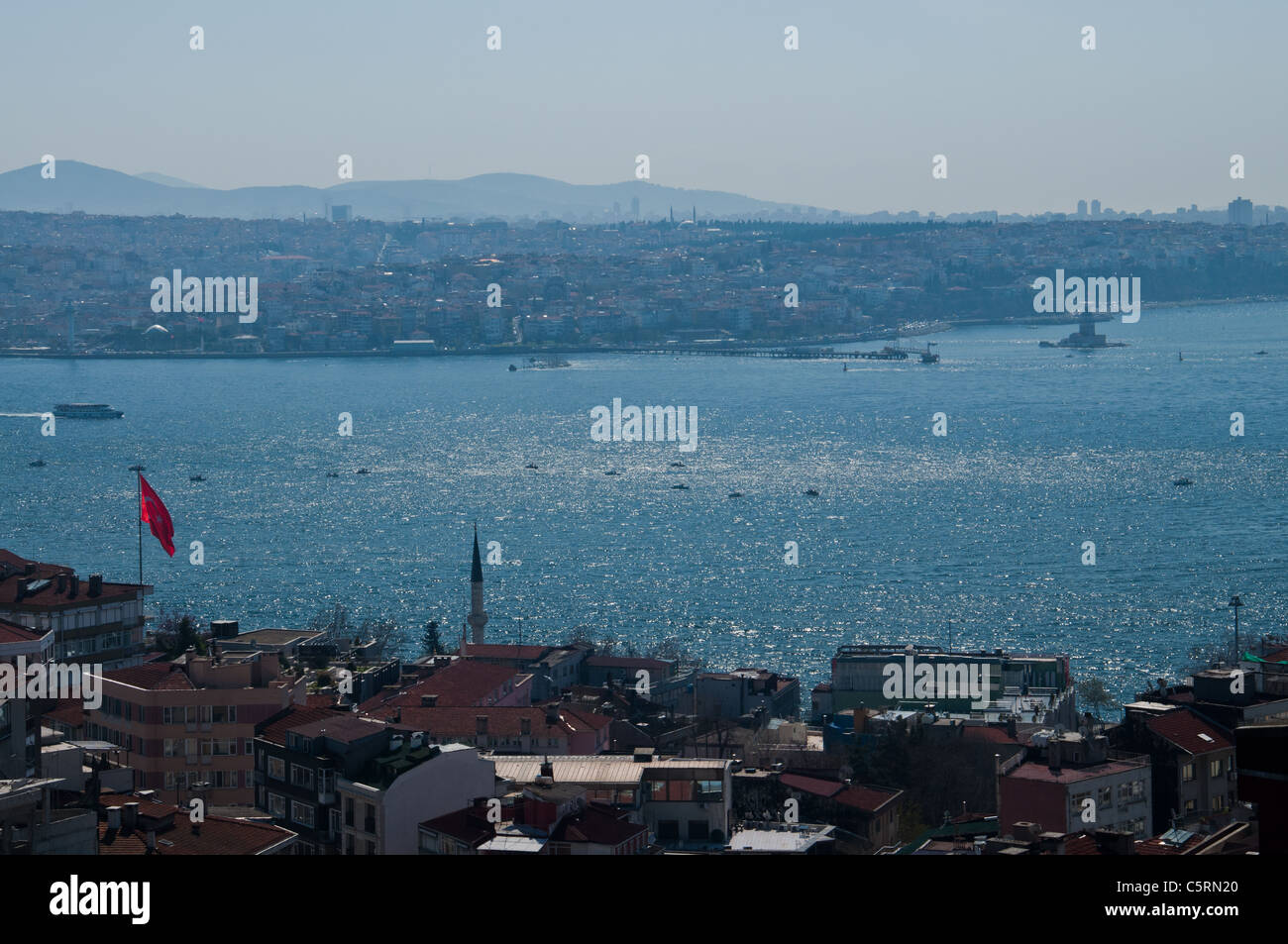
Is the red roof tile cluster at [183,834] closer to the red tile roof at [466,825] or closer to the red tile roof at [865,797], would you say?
the red tile roof at [466,825]

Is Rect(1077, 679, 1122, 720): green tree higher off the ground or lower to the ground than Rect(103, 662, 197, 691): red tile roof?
lower

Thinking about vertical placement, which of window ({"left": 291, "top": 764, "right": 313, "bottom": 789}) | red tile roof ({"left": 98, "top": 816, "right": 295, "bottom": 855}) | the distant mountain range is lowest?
window ({"left": 291, "top": 764, "right": 313, "bottom": 789})

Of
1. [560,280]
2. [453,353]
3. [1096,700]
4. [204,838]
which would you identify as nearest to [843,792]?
[204,838]

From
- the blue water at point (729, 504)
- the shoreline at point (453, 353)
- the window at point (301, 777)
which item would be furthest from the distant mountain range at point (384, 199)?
the window at point (301, 777)

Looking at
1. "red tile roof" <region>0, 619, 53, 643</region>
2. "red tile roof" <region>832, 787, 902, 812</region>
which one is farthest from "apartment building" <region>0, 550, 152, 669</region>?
"red tile roof" <region>832, 787, 902, 812</region>

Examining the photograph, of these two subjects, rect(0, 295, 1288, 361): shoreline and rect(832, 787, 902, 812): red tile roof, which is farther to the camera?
rect(0, 295, 1288, 361): shoreline

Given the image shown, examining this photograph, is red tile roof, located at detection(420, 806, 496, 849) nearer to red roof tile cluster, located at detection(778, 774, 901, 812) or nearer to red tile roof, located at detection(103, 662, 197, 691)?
red tile roof, located at detection(103, 662, 197, 691)
